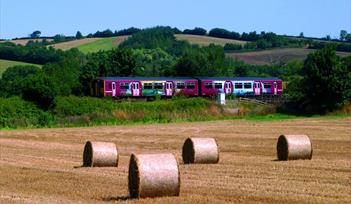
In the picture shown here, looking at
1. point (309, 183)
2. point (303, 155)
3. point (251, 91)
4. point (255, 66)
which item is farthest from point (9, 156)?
point (255, 66)

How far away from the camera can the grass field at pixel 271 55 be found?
144 metres

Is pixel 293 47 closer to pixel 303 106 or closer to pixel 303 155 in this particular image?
pixel 303 106

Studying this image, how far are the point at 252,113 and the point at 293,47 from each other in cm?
9537

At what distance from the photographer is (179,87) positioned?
76.9 meters

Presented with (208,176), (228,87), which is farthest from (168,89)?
(208,176)

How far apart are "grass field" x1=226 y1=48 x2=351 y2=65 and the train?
59844mm

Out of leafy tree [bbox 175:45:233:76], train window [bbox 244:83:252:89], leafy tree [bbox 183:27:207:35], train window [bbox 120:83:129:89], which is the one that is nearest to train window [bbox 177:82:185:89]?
train window [bbox 120:83:129:89]

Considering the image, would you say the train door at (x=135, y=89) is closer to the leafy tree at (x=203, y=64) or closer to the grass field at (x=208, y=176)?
the leafy tree at (x=203, y=64)

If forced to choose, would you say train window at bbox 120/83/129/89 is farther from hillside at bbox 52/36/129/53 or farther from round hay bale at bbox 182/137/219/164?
hillside at bbox 52/36/129/53

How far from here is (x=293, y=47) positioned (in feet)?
520

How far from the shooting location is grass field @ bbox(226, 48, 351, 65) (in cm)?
14375

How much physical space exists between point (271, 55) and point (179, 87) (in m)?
76.2

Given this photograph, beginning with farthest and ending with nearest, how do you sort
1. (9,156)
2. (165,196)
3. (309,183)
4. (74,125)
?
(74,125)
(9,156)
(309,183)
(165,196)

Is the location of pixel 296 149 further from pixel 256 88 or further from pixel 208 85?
pixel 256 88
